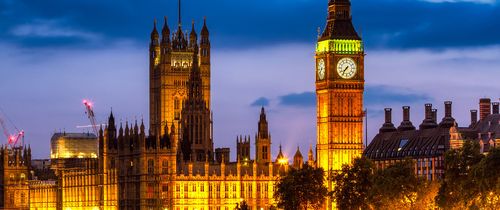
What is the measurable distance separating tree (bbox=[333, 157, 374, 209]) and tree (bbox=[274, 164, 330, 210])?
298 inches

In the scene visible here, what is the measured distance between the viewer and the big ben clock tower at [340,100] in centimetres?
19825

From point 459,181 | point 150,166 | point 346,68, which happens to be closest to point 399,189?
point 459,181

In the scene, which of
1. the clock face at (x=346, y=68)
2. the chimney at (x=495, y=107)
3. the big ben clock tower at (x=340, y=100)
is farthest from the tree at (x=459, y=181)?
the clock face at (x=346, y=68)

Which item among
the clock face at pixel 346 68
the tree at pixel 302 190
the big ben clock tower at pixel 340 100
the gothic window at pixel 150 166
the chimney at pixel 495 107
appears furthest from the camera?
the clock face at pixel 346 68

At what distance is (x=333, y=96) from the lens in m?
198

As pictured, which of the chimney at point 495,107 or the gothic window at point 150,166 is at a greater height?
the chimney at point 495,107

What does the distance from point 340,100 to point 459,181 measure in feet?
208

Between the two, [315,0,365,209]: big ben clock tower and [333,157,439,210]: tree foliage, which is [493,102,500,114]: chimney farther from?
[333,157,439,210]: tree foliage

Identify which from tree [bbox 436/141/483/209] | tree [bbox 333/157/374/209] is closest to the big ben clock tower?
tree [bbox 333/157/374/209]

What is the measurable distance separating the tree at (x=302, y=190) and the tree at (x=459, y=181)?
109 ft

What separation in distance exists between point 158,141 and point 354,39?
24731mm

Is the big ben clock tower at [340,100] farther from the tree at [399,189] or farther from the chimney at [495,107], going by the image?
the tree at [399,189]

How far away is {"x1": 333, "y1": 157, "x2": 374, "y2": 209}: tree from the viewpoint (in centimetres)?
15938

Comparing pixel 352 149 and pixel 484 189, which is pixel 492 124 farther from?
pixel 484 189
